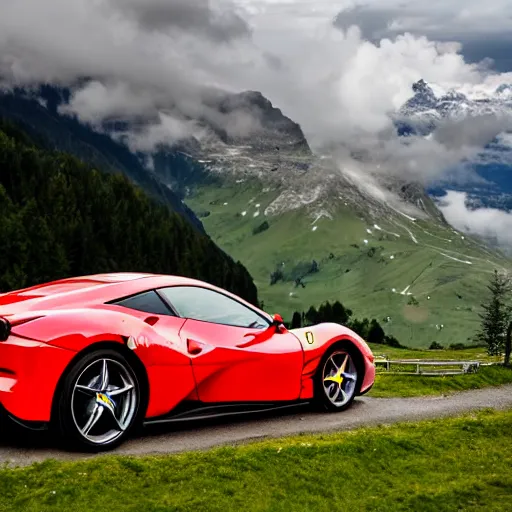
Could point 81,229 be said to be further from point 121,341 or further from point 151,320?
point 121,341

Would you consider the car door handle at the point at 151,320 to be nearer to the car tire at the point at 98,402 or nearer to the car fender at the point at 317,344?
the car tire at the point at 98,402

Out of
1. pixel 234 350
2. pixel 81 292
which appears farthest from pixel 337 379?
pixel 81 292

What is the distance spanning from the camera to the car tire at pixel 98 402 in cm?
825

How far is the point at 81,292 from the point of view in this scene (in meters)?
9.17

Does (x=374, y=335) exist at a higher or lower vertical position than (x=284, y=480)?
higher

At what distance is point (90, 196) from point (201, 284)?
154578 mm

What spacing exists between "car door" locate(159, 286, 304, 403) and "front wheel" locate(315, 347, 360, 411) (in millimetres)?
617

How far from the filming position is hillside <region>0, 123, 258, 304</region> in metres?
123

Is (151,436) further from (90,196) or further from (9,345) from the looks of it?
(90,196)

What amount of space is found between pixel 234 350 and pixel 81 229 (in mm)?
132929

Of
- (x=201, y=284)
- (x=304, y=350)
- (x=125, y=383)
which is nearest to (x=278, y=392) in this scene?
(x=304, y=350)

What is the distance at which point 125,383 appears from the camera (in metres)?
8.80

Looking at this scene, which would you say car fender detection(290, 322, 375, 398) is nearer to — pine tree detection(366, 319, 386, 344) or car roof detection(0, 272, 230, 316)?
car roof detection(0, 272, 230, 316)

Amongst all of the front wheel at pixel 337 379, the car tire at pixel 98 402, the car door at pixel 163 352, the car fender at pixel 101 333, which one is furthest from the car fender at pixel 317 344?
the car tire at pixel 98 402
